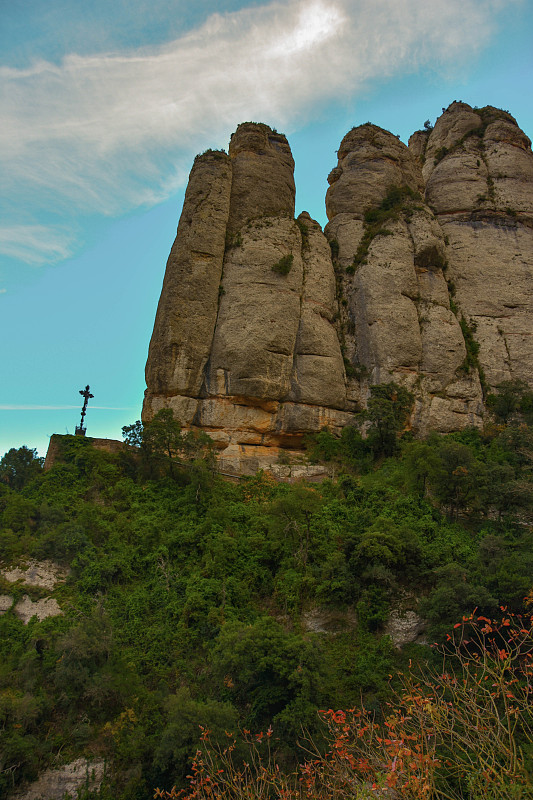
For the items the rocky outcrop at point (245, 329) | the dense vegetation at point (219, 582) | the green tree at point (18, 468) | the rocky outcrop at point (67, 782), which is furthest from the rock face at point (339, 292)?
the rocky outcrop at point (67, 782)

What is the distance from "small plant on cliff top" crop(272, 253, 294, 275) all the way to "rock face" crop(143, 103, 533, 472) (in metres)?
0.12

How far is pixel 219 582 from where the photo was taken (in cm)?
1973

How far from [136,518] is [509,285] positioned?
2626 cm

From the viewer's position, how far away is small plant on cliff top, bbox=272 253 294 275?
31531 millimetres

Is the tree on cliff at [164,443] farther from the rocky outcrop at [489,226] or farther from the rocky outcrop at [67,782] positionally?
the rocky outcrop at [489,226]

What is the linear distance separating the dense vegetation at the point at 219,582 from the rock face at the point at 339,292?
3.31m

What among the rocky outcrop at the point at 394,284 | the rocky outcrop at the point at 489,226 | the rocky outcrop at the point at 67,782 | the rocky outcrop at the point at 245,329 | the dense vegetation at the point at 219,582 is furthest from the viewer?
the rocky outcrop at the point at 489,226

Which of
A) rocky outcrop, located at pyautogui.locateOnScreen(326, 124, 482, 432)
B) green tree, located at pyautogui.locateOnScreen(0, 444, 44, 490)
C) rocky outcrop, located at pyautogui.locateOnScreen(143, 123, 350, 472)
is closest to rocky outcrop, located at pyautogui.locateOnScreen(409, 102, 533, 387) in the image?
rocky outcrop, located at pyautogui.locateOnScreen(326, 124, 482, 432)

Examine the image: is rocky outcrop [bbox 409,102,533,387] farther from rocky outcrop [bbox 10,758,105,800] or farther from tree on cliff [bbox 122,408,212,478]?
rocky outcrop [bbox 10,758,105,800]

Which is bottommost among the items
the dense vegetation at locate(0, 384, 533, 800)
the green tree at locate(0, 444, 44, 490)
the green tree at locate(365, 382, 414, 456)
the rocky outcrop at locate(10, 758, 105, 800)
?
the rocky outcrop at locate(10, 758, 105, 800)

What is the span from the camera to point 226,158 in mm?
34562

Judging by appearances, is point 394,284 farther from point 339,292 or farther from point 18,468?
point 18,468

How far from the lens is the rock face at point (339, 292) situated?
2953cm

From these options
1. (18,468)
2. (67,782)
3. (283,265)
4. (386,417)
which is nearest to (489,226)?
(283,265)
